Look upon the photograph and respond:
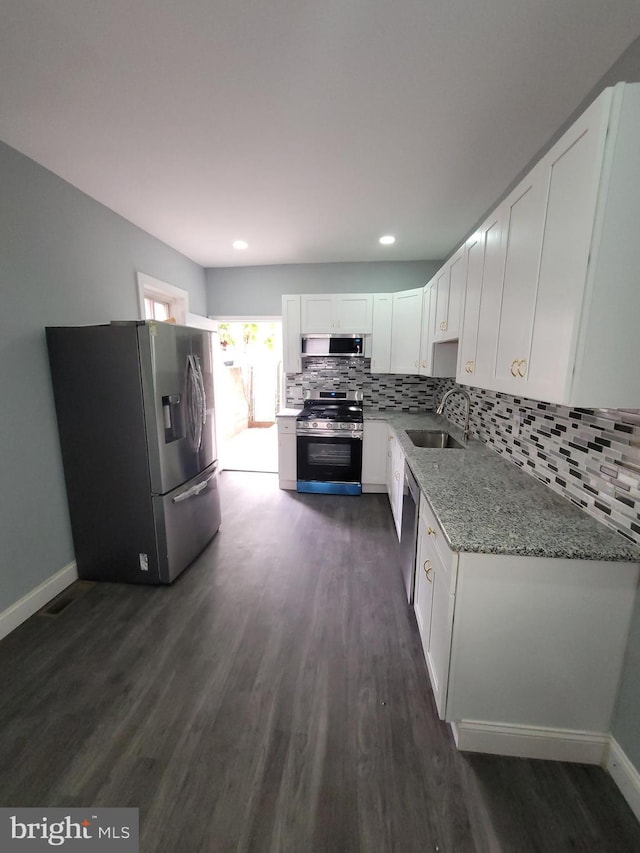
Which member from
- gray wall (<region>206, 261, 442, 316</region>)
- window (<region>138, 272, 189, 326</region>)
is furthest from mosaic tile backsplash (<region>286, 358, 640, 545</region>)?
window (<region>138, 272, 189, 326</region>)

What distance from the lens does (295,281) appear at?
13.4 feet

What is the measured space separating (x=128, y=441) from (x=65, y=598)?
111 cm

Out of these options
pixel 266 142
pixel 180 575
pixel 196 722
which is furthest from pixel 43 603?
pixel 266 142

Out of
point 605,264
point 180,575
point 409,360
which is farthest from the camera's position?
point 409,360

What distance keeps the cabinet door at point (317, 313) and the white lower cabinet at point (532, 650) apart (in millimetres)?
2982

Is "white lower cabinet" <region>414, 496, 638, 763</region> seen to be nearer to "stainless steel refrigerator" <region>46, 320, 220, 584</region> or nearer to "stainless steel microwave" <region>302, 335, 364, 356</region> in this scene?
"stainless steel refrigerator" <region>46, 320, 220, 584</region>

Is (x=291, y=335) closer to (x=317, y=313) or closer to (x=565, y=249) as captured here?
(x=317, y=313)

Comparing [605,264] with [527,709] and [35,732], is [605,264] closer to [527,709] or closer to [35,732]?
[527,709]

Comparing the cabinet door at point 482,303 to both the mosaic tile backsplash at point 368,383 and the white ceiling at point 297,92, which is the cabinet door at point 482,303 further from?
the mosaic tile backsplash at point 368,383

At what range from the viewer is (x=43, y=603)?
80.8 inches

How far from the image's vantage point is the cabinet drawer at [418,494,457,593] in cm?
120

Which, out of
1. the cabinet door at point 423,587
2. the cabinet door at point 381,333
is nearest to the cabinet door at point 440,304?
the cabinet door at point 381,333

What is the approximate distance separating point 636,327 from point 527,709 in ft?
4.65

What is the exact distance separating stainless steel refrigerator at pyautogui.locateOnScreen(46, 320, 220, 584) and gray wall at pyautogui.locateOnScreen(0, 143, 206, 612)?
0.09 meters
